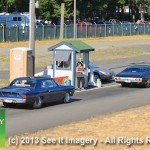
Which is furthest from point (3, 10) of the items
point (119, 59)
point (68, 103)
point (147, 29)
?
point (68, 103)

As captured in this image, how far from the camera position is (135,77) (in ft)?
100

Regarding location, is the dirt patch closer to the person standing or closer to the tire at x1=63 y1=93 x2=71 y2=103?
the tire at x1=63 y1=93 x2=71 y2=103

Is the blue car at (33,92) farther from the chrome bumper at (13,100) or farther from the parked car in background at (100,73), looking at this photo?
the parked car in background at (100,73)

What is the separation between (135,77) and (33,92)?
1033 cm

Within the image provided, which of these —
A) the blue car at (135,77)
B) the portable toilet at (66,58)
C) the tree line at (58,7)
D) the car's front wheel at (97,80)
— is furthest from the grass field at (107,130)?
the tree line at (58,7)

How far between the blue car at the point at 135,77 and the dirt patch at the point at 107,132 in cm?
1085

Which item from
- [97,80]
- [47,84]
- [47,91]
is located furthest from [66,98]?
[97,80]

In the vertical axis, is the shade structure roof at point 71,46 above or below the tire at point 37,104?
above

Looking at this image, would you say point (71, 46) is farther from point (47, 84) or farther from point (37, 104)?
point (37, 104)

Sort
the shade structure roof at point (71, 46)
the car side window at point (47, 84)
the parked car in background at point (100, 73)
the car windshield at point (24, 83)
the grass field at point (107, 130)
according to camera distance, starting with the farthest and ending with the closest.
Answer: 1. the parked car in background at point (100, 73)
2. the shade structure roof at point (71, 46)
3. the car side window at point (47, 84)
4. the car windshield at point (24, 83)
5. the grass field at point (107, 130)

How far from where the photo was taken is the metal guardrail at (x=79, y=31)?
6172 cm

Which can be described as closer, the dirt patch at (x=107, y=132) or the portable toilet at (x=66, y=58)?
the dirt patch at (x=107, y=132)

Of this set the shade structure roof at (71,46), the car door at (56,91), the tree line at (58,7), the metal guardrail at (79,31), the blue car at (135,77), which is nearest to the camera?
the car door at (56,91)

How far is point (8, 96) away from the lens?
2134 centimetres
